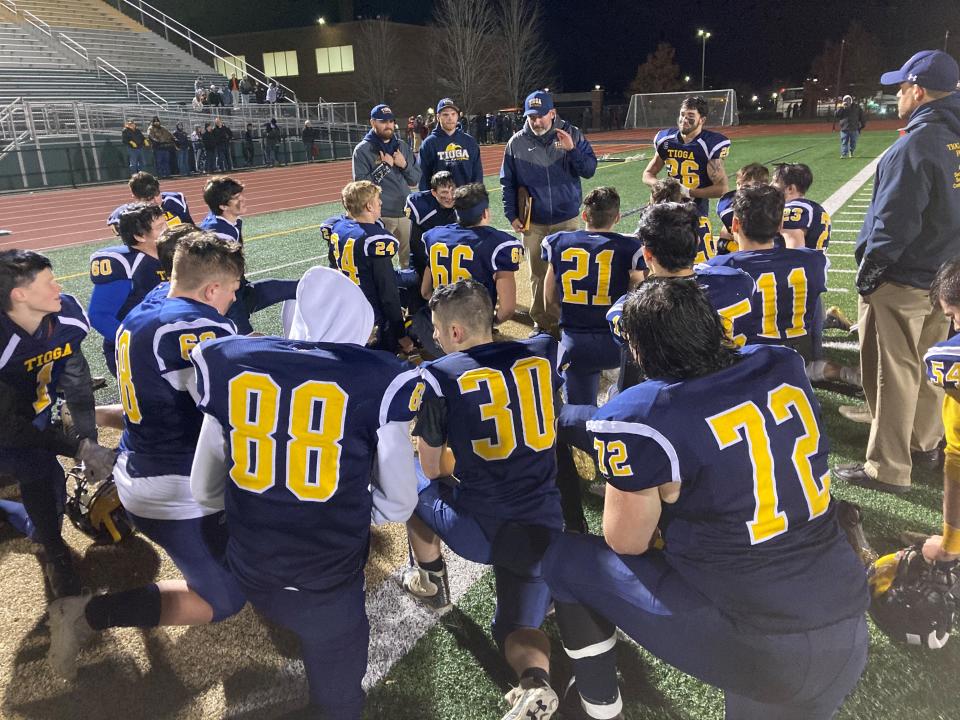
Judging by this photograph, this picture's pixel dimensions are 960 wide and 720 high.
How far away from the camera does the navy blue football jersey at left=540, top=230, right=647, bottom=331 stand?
4449mm

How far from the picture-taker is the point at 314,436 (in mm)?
2283

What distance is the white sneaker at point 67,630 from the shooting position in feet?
9.01

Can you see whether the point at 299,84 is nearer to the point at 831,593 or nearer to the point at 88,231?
the point at 88,231

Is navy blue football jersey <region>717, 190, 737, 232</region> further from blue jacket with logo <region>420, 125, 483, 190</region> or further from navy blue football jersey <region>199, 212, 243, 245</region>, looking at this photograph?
navy blue football jersey <region>199, 212, 243, 245</region>

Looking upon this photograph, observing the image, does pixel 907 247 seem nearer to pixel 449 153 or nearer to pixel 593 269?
pixel 593 269

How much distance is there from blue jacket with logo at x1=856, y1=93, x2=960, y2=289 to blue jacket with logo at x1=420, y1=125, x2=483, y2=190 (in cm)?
496

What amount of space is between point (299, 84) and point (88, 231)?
36268mm

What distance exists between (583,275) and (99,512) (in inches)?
126

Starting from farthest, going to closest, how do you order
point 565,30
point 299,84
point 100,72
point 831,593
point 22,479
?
point 565,30, point 299,84, point 100,72, point 22,479, point 831,593

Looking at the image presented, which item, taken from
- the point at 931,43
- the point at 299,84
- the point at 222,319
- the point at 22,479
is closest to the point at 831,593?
the point at 222,319

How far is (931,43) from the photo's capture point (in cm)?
8094

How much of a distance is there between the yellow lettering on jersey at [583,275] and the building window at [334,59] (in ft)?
148

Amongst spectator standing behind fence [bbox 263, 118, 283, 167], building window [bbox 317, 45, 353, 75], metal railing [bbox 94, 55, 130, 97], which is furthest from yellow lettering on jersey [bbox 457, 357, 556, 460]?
building window [bbox 317, 45, 353, 75]

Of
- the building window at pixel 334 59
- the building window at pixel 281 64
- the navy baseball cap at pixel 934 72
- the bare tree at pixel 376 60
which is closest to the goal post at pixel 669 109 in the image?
the bare tree at pixel 376 60
